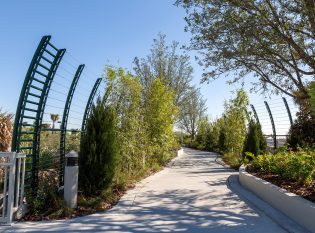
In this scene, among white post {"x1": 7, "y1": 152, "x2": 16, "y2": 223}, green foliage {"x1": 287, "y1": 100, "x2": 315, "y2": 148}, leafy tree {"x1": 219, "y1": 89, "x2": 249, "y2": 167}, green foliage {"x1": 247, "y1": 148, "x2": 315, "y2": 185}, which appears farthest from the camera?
leafy tree {"x1": 219, "y1": 89, "x2": 249, "y2": 167}

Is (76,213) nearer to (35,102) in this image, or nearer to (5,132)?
(35,102)

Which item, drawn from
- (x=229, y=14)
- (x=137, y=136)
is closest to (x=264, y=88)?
(x=229, y=14)

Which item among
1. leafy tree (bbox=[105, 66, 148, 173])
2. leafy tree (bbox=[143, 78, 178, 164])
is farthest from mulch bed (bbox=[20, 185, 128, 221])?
leafy tree (bbox=[143, 78, 178, 164])

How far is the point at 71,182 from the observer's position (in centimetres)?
649

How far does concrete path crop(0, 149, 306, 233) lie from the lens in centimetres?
537

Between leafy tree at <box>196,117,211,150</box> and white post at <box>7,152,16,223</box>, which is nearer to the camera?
white post at <box>7,152,16,223</box>

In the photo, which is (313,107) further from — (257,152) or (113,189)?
(257,152)

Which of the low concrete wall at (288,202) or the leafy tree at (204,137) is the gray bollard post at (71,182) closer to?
the low concrete wall at (288,202)

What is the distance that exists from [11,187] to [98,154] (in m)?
2.51

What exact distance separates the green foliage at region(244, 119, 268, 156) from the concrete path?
6.47 meters

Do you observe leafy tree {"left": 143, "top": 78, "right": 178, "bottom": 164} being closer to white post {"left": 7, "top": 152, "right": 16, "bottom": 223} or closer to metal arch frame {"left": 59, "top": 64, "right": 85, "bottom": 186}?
metal arch frame {"left": 59, "top": 64, "right": 85, "bottom": 186}

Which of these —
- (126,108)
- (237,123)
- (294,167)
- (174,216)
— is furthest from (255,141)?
(174,216)

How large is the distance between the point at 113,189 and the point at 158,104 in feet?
25.0

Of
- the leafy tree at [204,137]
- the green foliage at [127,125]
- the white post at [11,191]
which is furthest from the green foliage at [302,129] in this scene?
the leafy tree at [204,137]
